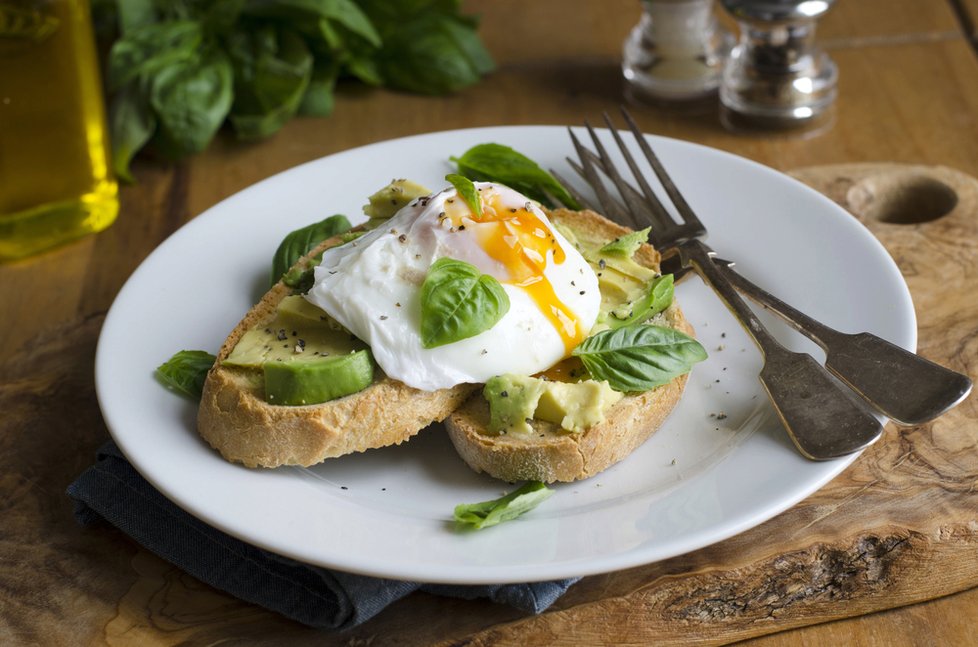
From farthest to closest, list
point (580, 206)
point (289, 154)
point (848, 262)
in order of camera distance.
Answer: point (289, 154), point (580, 206), point (848, 262)

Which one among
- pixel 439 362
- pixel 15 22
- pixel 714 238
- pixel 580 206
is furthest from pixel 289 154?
pixel 439 362

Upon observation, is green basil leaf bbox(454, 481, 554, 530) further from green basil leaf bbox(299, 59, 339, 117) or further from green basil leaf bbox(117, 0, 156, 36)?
green basil leaf bbox(117, 0, 156, 36)

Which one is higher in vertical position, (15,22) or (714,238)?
(15,22)

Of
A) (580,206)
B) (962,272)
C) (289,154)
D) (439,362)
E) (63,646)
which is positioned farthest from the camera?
(289,154)

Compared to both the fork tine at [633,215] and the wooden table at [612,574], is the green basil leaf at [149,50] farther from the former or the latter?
the fork tine at [633,215]

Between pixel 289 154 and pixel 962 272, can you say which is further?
pixel 289 154

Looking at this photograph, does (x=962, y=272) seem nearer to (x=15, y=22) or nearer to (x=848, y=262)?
(x=848, y=262)

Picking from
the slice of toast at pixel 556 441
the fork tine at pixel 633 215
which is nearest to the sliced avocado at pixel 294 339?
the slice of toast at pixel 556 441

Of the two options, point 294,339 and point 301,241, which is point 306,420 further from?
point 301,241
